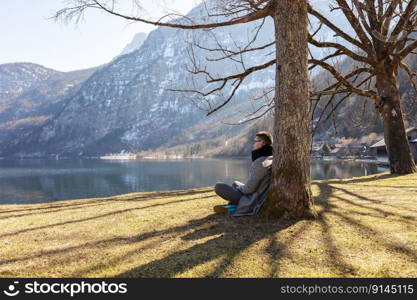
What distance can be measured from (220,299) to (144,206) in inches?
260

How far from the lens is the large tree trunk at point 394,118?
1484cm

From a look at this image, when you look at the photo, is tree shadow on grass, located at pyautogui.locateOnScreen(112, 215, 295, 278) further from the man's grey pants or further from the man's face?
the man's face

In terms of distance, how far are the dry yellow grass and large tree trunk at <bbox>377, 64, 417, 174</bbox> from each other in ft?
25.2

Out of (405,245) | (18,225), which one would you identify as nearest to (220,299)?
(405,245)

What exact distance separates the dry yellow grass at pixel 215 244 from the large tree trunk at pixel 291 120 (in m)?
0.53

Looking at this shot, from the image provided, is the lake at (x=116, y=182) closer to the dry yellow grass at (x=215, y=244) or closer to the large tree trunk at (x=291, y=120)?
the dry yellow grass at (x=215, y=244)

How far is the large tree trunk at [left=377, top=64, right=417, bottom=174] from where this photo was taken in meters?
14.8

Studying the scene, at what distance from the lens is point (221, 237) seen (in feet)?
19.8

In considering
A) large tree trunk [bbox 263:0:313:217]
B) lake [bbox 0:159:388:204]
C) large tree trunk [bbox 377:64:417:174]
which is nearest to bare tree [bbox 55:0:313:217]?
large tree trunk [bbox 263:0:313:217]

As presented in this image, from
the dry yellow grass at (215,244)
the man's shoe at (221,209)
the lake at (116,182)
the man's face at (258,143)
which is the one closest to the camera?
the dry yellow grass at (215,244)

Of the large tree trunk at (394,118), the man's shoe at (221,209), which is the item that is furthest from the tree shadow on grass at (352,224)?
the large tree trunk at (394,118)

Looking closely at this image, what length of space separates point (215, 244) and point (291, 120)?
313cm

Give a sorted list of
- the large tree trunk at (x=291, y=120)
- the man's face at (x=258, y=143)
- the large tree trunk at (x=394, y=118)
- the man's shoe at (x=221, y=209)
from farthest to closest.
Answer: the large tree trunk at (x=394, y=118) < the man's shoe at (x=221, y=209) < the man's face at (x=258, y=143) < the large tree trunk at (x=291, y=120)

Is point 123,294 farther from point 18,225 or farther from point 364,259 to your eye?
point 18,225
